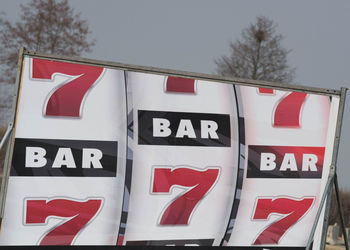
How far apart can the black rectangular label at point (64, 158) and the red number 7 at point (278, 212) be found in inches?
69.8

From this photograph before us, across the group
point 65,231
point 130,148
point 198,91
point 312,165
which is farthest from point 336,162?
point 65,231

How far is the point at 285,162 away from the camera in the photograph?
6426 mm

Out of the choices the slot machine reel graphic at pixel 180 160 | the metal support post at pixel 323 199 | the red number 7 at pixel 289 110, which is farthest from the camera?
the red number 7 at pixel 289 110

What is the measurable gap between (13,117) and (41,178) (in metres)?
0.64

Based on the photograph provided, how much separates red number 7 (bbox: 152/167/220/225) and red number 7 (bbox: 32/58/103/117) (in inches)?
42.5

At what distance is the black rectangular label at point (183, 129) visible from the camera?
583 centimetres

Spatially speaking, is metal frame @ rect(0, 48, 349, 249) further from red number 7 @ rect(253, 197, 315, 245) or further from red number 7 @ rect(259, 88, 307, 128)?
red number 7 @ rect(253, 197, 315, 245)

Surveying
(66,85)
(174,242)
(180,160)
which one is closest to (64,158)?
(66,85)

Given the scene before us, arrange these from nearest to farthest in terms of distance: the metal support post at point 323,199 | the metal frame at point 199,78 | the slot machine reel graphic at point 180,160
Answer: the metal frame at point 199,78, the slot machine reel graphic at point 180,160, the metal support post at point 323,199

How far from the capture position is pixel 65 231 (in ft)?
18.4

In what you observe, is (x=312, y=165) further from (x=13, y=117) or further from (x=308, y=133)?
(x=13, y=117)

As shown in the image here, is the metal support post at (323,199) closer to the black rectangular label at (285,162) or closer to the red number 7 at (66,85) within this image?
the black rectangular label at (285,162)

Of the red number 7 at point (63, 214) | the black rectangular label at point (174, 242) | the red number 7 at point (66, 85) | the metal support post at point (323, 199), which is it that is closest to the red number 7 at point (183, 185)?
the black rectangular label at point (174, 242)

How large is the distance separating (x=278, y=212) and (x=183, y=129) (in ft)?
4.93
